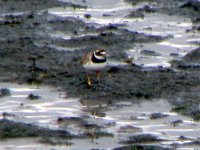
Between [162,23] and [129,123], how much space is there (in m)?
5.30

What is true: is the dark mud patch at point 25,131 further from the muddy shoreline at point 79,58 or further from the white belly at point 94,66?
the white belly at point 94,66

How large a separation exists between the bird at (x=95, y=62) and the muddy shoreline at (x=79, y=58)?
161 millimetres

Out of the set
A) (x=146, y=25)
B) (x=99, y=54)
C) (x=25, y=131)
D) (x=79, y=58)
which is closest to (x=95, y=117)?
(x=25, y=131)

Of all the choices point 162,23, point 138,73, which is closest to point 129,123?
point 138,73

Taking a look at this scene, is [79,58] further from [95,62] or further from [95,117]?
[95,117]

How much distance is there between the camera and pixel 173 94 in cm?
1379

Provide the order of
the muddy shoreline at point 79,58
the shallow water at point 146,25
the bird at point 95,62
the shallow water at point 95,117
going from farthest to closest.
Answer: the shallow water at point 146,25 < the bird at point 95,62 < the muddy shoreline at point 79,58 < the shallow water at point 95,117

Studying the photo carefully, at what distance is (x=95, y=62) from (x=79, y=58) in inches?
44.0

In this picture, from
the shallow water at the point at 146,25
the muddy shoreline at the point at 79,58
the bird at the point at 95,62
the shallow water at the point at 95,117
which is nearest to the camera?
the shallow water at the point at 95,117

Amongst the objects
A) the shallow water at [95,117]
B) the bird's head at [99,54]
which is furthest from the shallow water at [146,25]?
the shallow water at [95,117]

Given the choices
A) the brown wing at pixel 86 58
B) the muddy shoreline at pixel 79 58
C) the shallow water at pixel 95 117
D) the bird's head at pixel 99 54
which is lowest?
the shallow water at pixel 95 117

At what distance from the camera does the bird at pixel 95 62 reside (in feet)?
47.1

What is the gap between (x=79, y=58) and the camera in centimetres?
1545

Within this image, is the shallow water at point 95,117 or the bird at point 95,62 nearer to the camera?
the shallow water at point 95,117
